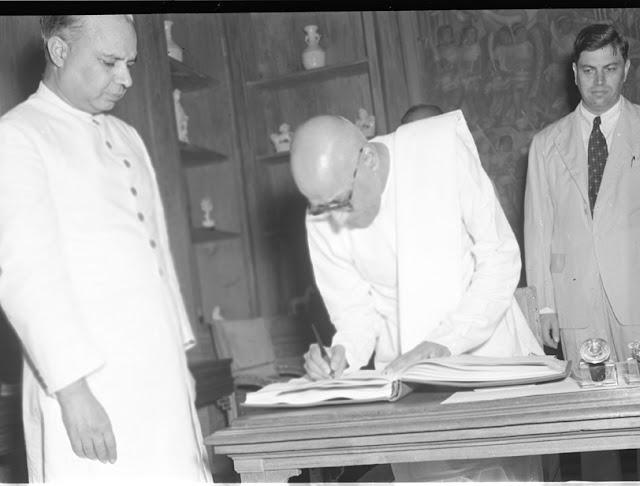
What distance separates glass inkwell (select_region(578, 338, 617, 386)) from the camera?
138 centimetres

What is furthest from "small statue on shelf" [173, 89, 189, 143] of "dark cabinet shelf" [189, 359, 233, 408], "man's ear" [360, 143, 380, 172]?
"man's ear" [360, 143, 380, 172]

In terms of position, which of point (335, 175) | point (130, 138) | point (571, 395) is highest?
point (130, 138)

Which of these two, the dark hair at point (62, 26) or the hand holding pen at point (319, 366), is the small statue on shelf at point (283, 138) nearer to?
the dark hair at point (62, 26)

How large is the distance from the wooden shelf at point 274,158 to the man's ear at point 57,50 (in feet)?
8.55

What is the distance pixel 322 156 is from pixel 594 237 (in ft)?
4.35

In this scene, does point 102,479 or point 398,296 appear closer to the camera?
point 102,479

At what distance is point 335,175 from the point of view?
181cm

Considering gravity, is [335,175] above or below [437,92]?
below

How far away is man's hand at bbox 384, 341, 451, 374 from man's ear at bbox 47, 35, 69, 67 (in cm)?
102

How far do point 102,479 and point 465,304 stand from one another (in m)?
0.89

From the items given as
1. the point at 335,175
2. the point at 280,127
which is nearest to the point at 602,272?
the point at 335,175

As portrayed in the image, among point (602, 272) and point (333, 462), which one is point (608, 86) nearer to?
point (602, 272)

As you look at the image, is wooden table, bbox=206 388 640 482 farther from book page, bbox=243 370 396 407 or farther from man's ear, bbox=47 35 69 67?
man's ear, bbox=47 35 69 67

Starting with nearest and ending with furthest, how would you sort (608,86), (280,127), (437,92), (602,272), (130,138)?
(130,138) → (602,272) → (608,86) → (437,92) → (280,127)
